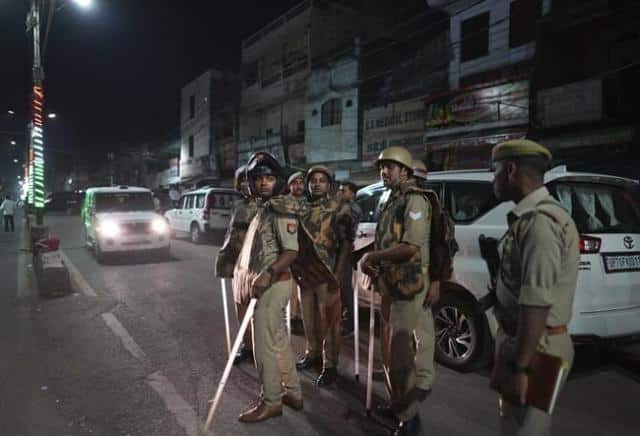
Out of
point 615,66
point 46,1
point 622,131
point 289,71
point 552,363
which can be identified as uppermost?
point 289,71

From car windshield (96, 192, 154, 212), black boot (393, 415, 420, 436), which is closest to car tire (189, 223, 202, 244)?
car windshield (96, 192, 154, 212)

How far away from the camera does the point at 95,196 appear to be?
39.5 ft

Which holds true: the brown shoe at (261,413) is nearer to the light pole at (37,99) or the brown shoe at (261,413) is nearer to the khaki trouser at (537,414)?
the khaki trouser at (537,414)

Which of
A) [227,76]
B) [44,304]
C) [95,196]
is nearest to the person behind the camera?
[44,304]

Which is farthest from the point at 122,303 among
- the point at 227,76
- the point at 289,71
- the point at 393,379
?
the point at 227,76

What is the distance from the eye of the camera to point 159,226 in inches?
460

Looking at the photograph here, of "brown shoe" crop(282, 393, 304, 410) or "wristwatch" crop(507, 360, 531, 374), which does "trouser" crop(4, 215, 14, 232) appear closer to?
"brown shoe" crop(282, 393, 304, 410)

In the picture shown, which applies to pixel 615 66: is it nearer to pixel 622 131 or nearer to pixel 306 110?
pixel 622 131

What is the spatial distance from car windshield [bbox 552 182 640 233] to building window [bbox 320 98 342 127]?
57.1 ft

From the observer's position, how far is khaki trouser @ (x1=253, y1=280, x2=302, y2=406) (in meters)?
3.19

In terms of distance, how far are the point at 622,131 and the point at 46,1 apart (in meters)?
16.1

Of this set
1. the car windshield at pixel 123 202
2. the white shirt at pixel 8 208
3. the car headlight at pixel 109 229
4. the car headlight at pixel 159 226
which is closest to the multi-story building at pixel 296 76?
the car windshield at pixel 123 202

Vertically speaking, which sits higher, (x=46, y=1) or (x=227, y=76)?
(x=227, y=76)

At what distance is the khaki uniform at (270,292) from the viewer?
125 inches
